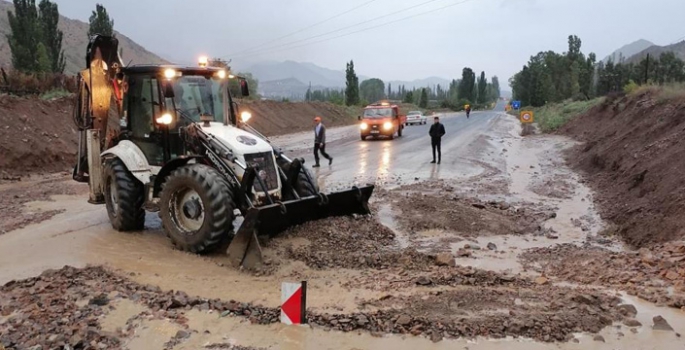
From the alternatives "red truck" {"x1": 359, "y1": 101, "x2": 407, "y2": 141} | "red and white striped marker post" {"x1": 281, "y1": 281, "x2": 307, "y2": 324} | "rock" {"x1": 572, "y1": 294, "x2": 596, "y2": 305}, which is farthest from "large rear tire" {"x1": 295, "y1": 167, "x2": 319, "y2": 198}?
"red truck" {"x1": 359, "y1": 101, "x2": 407, "y2": 141}

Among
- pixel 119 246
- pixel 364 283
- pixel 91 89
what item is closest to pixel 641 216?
pixel 364 283

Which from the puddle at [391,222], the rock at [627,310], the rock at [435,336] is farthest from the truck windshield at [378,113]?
the rock at [435,336]

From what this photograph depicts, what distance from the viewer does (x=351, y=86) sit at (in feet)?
241

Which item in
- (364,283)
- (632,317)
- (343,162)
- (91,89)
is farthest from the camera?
(343,162)

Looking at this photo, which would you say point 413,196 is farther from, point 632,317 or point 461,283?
point 632,317

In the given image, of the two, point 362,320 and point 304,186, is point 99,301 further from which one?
point 304,186

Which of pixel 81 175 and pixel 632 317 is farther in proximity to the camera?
pixel 81 175

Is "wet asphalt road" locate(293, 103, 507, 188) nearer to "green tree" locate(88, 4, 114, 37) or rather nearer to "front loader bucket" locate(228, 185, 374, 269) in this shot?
"front loader bucket" locate(228, 185, 374, 269)

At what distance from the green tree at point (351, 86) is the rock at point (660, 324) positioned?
6816 cm

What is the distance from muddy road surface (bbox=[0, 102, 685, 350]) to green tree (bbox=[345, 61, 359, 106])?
206 ft

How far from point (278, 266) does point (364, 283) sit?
1168 mm

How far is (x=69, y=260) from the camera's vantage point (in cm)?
768

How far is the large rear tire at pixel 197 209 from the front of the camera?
7.07 metres

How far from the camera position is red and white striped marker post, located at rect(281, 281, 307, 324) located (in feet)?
17.1
